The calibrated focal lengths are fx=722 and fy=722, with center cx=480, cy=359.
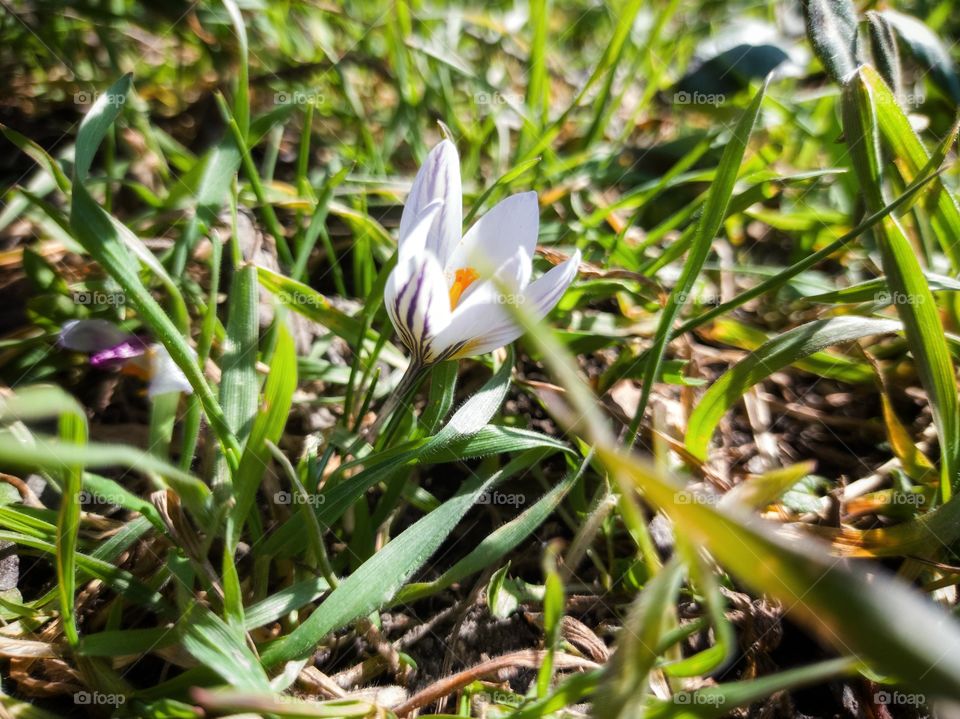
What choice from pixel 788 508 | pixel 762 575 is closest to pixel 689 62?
pixel 788 508

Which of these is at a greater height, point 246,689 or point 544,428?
point 544,428

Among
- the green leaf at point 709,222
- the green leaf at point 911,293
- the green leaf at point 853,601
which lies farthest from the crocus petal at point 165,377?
the green leaf at point 911,293

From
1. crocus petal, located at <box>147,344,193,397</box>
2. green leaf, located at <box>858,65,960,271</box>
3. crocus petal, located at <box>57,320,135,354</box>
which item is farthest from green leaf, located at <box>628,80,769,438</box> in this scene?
crocus petal, located at <box>57,320,135,354</box>

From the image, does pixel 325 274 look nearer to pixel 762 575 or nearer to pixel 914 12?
pixel 762 575

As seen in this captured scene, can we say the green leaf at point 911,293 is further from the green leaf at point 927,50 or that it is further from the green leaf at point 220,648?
the green leaf at point 220,648

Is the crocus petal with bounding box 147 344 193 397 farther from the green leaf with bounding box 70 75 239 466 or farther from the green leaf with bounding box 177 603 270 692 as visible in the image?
the green leaf with bounding box 177 603 270 692

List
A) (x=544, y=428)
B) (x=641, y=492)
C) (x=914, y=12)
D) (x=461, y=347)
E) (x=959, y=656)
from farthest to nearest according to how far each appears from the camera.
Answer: (x=914, y=12) → (x=544, y=428) → (x=641, y=492) → (x=461, y=347) → (x=959, y=656)

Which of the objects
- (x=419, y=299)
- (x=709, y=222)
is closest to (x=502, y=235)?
(x=419, y=299)
